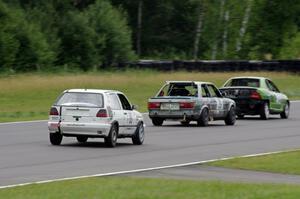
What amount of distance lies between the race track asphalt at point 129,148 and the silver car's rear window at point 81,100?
941mm

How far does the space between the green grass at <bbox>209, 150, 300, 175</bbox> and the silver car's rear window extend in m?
4.26

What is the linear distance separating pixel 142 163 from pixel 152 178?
2.92 m

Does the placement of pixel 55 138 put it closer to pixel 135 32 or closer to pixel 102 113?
pixel 102 113

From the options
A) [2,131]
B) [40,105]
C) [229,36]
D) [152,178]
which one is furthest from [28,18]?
[152,178]

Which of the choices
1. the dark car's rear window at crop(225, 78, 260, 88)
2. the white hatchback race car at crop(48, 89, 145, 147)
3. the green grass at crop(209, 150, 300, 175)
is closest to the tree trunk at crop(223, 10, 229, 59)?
the dark car's rear window at crop(225, 78, 260, 88)

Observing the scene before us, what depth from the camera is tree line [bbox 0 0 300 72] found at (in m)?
61.3

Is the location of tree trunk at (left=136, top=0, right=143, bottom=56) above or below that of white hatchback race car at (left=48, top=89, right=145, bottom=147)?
below

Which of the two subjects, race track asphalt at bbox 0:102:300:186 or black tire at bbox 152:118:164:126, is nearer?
race track asphalt at bbox 0:102:300:186

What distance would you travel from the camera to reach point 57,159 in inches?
733

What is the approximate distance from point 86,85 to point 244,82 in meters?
13.4

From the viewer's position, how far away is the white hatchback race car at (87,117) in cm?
2162

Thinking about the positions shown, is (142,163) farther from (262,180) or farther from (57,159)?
(262,180)

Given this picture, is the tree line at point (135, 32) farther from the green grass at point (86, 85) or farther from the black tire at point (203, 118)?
the black tire at point (203, 118)

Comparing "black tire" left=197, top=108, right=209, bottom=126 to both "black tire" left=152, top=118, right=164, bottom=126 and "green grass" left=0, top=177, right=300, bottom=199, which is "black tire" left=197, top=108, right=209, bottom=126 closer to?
"black tire" left=152, top=118, right=164, bottom=126
